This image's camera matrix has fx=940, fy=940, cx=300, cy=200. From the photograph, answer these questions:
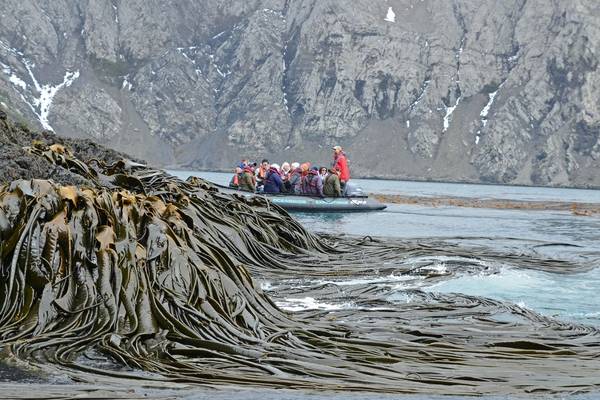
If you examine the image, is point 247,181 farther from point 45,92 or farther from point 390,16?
point 390,16

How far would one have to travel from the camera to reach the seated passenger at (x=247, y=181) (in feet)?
98.6

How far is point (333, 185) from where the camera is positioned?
30.8m

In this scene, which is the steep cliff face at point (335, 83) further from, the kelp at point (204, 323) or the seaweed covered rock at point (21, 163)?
the kelp at point (204, 323)

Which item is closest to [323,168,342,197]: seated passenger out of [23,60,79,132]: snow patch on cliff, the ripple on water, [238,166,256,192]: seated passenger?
[238,166,256,192]: seated passenger

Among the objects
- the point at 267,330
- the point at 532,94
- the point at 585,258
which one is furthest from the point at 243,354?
the point at 532,94

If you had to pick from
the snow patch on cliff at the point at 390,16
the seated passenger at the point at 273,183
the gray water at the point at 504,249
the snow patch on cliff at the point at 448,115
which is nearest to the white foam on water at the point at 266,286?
the gray water at the point at 504,249

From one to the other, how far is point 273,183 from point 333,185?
1.97m

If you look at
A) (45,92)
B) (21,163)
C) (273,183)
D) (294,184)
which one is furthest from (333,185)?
(45,92)

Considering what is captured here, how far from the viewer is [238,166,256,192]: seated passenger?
3005 cm

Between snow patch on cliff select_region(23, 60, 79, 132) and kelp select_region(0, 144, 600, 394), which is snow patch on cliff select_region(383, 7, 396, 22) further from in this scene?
kelp select_region(0, 144, 600, 394)

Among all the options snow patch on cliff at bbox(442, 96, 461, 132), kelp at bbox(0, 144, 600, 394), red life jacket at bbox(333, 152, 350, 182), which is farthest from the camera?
snow patch on cliff at bbox(442, 96, 461, 132)

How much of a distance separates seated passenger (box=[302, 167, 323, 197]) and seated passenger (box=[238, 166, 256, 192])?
1656mm

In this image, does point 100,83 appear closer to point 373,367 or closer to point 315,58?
point 315,58

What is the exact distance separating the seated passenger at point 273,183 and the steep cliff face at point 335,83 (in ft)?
370
